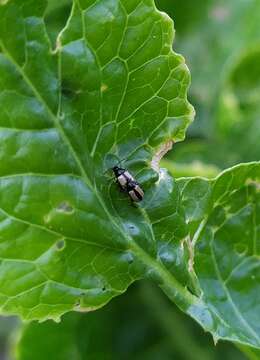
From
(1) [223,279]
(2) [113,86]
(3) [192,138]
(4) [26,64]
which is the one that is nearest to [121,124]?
(2) [113,86]

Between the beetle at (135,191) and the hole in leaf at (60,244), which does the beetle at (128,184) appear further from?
the hole in leaf at (60,244)

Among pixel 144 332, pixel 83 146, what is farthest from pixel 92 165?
pixel 144 332

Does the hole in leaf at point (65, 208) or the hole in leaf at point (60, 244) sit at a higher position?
the hole in leaf at point (65, 208)

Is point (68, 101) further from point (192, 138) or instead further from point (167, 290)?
point (192, 138)

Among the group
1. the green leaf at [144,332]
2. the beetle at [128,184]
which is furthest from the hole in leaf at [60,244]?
→ the green leaf at [144,332]

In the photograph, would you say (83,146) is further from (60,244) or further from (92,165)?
(60,244)

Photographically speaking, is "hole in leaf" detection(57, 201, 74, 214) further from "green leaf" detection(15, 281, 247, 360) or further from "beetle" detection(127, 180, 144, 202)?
"green leaf" detection(15, 281, 247, 360)

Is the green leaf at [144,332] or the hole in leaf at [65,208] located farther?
the green leaf at [144,332]
